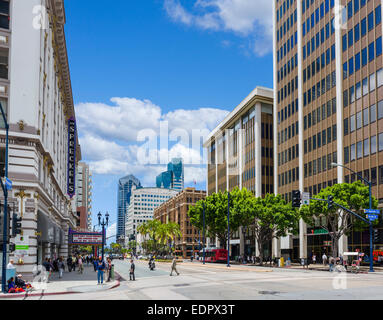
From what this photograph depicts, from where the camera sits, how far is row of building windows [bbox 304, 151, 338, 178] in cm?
6538

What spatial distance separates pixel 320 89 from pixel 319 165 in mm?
11708

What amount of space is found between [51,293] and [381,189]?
42.5 m

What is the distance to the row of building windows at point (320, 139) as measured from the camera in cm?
6569

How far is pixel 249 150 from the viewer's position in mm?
97438

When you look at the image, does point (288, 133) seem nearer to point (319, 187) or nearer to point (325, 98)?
point (325, 98)

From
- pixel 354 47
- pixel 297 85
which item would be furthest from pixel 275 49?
pixel 354 47

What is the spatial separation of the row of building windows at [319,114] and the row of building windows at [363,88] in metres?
2.92

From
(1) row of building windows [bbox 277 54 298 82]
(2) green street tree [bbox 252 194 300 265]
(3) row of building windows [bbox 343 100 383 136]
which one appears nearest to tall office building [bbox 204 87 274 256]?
(1) row of building windows [bbox 277 54 298 82]

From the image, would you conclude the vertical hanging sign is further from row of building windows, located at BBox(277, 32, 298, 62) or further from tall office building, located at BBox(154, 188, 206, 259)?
tall office building, located at BBox(154, 188, 206, 259)

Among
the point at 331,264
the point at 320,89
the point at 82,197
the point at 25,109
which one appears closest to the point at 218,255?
the point at 320,89

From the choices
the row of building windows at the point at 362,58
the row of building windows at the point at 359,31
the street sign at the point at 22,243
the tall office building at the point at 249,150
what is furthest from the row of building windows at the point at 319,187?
the street sign at the point at 22,243
